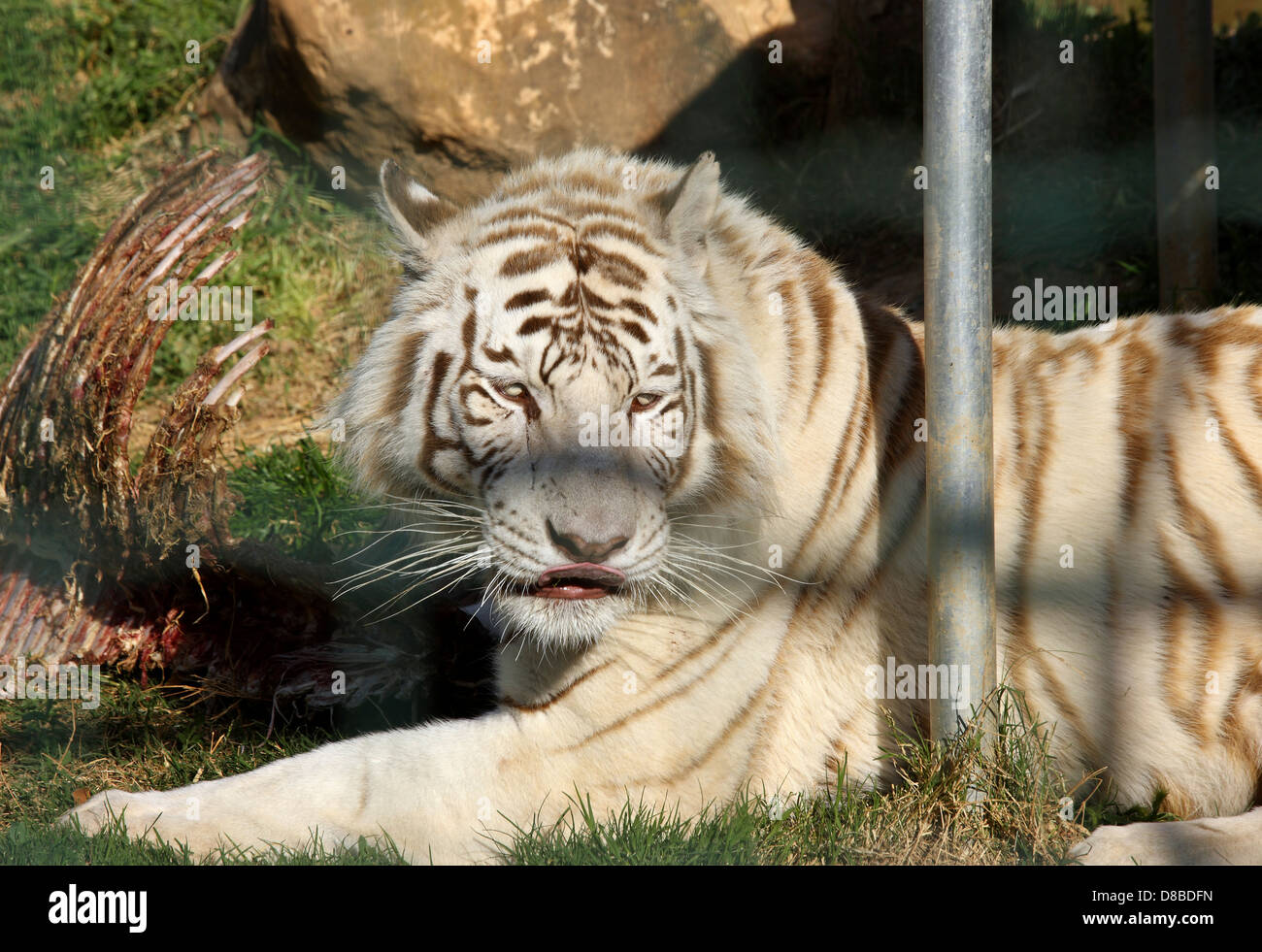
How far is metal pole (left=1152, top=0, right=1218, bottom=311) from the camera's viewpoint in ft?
14.4

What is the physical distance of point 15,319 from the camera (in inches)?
203

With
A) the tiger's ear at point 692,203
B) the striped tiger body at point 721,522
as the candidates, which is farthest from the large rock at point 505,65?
the tiger's ear at point 692,203

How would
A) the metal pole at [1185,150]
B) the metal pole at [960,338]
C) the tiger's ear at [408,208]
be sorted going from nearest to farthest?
the metal pole at [960,338]
the tiger's ear at [408,208]
the metal pole at [1185,150]

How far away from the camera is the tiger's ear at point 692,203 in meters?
2.53

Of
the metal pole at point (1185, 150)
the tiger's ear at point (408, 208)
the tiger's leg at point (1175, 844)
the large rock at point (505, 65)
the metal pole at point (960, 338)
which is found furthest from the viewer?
the large rock at point (505, 65)

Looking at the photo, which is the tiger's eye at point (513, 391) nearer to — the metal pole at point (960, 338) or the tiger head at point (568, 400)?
the tiger head at point (568, 400)

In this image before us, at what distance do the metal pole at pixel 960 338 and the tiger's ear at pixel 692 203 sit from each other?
460 mm

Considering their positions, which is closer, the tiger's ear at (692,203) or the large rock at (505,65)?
the tiger's ear at (692,203)

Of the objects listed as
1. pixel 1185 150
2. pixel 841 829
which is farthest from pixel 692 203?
pixel 1185 150

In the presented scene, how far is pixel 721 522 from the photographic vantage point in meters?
2.61

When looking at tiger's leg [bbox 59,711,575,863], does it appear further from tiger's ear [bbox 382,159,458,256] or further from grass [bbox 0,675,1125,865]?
tiger's ear [bbox 382,159,458,256]

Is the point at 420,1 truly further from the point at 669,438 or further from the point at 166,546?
the point at 669,438

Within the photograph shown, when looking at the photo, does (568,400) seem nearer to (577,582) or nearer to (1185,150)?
(577,582)
